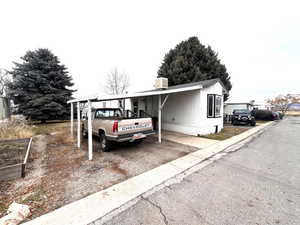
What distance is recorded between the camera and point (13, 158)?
438 cm

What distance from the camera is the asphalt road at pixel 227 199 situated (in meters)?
2.00

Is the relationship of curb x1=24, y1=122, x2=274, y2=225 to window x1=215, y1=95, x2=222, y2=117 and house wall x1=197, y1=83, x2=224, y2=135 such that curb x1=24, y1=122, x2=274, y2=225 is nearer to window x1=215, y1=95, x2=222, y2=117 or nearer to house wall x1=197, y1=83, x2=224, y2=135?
house wall x1=197, y1=83, x2=224, y2=135

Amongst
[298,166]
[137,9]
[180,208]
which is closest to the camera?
[180,208]

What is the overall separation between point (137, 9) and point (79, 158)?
9.59m

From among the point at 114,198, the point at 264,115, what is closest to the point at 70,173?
the point at 114,198

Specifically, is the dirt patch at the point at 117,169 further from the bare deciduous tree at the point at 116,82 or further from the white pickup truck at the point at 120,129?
the bare deciduous tree at the point at 116,82

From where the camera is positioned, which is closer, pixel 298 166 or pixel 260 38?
pixel 298 166

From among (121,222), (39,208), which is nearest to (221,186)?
(121,222)

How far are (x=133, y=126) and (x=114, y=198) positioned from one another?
2.88 meters

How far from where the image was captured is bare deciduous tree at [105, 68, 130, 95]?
28672mm

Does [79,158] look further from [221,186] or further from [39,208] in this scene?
[221,186]

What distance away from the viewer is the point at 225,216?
2039 millimetres

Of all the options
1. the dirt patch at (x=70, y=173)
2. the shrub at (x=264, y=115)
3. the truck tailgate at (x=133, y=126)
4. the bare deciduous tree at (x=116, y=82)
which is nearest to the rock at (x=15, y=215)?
the dirt patch at (x=70, y=173)

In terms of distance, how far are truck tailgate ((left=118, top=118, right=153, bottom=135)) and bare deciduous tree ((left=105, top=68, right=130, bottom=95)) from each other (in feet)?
79.8
